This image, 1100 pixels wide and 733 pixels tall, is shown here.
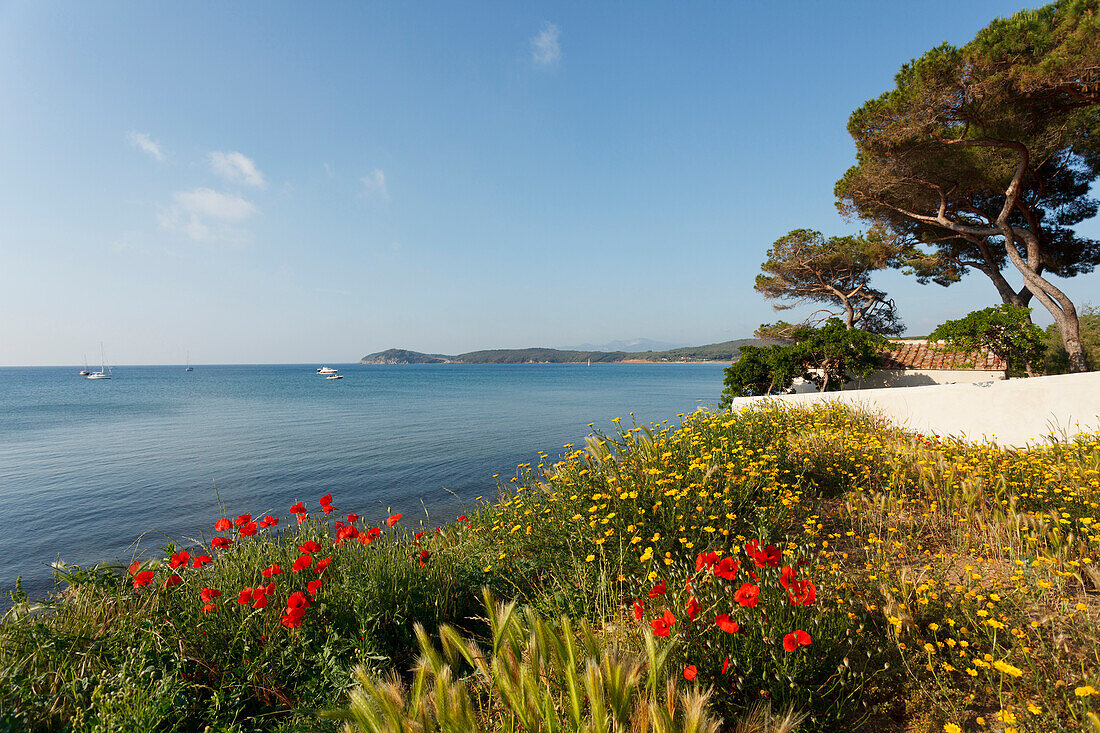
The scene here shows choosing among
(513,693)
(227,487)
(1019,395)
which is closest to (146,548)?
(227,487)

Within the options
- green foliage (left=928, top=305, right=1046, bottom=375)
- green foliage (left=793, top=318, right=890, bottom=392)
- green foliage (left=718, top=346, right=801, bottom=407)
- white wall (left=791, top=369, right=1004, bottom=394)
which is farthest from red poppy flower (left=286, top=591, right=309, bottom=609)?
white wall (left=791, top=369, right=1004, bottom=394)

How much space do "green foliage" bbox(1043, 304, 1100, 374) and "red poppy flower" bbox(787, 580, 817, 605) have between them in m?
17.8

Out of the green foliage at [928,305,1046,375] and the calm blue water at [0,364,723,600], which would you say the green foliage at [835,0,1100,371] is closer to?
the green foliage at [928,305,1046,375]

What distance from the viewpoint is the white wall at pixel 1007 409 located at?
824 centimetres

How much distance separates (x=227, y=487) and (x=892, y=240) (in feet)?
85.7

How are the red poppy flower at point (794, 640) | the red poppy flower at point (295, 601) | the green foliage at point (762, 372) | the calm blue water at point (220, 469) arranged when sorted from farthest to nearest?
the green foliage at point (762, 372)
the calm blue water at point (220, 469)
the red poppy flower at point (295, 601)
the red poppy flower at point (794, 640)

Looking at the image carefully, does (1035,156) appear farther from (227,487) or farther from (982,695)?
(227,487)

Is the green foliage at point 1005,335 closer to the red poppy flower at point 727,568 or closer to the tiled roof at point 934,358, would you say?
the tiled roof at point 934,358

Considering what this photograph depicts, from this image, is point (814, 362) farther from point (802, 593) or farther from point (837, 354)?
point (802, 593)

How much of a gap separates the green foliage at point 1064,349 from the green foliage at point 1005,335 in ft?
3.82

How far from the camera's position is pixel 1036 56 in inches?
503

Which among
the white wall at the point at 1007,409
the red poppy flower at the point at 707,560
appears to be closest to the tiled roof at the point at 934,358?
the white wall at the point at 1007,409

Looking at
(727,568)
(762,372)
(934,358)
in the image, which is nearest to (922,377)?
(934,358)

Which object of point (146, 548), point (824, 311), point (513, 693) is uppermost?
point (824, 311)
